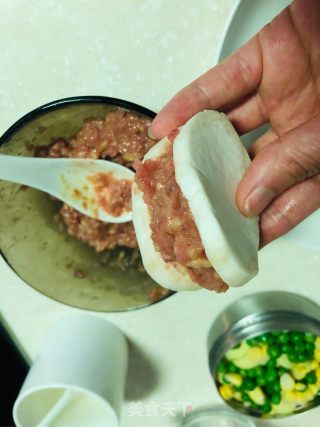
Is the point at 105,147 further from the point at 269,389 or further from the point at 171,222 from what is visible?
the point at 269,389

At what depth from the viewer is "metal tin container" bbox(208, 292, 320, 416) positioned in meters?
1.21

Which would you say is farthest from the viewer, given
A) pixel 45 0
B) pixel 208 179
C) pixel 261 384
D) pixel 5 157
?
pixel 261 384

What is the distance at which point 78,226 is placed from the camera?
1.17 metres

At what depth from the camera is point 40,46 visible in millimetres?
1151

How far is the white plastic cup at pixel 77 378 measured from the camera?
3.72 feet

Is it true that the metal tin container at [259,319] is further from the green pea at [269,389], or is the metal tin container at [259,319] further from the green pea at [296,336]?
the green pea at [269,389]

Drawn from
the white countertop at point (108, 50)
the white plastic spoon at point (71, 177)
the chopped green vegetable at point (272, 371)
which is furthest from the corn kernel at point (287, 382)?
the white plastic spoon at point (71, 177)

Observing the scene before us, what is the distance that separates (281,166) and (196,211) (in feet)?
0.65

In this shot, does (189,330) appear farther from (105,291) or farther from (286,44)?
(286,44)

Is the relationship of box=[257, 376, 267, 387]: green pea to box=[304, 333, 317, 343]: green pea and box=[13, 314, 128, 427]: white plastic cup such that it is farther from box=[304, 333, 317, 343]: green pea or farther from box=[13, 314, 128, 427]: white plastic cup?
box=[13, 314, 128, 427]: white plastic cup

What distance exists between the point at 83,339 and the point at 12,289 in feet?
1.10

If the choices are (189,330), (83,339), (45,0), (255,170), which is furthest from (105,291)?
(45,0)

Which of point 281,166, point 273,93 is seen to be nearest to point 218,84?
point 273,93

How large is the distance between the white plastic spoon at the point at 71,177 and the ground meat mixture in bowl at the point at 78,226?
0.02m
